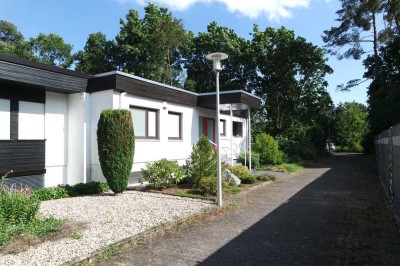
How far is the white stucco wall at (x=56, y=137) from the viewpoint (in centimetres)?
1022

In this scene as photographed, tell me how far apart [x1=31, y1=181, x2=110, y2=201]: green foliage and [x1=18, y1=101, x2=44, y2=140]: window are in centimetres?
189

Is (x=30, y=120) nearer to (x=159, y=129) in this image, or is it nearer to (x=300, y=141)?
(x=159, y=129)

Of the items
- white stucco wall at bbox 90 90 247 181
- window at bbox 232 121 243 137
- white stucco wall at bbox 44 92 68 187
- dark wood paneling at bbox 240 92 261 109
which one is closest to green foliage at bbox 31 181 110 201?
white stucco wall at bbox 90 90 247 181

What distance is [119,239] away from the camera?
5133mm

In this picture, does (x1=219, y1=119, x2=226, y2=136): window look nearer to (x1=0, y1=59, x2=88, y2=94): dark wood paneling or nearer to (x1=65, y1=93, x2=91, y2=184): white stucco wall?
(x1=65, y1=93, x2=91, y2=184): white stucco wall

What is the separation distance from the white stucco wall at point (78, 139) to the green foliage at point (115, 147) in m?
1.93

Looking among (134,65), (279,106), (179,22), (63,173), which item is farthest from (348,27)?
(63,173)

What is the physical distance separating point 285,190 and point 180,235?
612 centimetres

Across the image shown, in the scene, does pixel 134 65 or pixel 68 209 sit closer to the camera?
pixel 68 209

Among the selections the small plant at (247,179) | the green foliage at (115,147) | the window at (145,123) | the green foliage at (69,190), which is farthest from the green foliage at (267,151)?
the green foliage at (115,147)

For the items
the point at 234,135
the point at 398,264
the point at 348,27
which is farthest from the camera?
the point at 348,27

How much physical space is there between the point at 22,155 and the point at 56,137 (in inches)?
55.4

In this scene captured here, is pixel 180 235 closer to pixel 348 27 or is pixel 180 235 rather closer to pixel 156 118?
pixel 156 118

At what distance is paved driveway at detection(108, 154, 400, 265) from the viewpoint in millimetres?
4465
